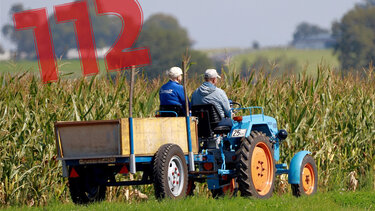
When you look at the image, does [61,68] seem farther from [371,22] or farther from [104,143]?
[371,22]

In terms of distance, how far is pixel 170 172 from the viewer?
32.1 ft

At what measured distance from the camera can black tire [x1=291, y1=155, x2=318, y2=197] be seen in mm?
11273

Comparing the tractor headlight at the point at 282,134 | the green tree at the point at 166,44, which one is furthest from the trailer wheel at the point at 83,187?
the green tree at the point at 166,44

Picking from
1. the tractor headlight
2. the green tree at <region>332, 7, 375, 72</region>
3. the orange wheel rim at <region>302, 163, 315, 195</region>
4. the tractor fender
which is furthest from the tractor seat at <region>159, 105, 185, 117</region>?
the green tree at <region>332, 7, 375, 72</region>

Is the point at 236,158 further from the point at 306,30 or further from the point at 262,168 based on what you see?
the point at 306,30

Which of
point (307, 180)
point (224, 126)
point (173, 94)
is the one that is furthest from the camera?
point (307, 180)

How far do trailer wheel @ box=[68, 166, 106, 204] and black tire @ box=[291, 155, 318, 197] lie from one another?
9.84 ft

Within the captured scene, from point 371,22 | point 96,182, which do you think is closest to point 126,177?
point 96,182

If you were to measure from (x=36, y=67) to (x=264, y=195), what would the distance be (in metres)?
4.66

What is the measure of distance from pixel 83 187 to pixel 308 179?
361 cm

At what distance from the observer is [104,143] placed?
9.60 metres

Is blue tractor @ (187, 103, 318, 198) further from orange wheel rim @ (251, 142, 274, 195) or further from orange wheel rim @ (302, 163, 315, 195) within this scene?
orange wheel rim @ (302, 163, 315, 195)

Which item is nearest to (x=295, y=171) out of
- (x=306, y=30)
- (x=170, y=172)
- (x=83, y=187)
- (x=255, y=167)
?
(x=255, y=167)

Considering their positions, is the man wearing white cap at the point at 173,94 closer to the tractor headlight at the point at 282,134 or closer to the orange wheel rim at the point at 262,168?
the orange wheel rim at the point at 262,168
